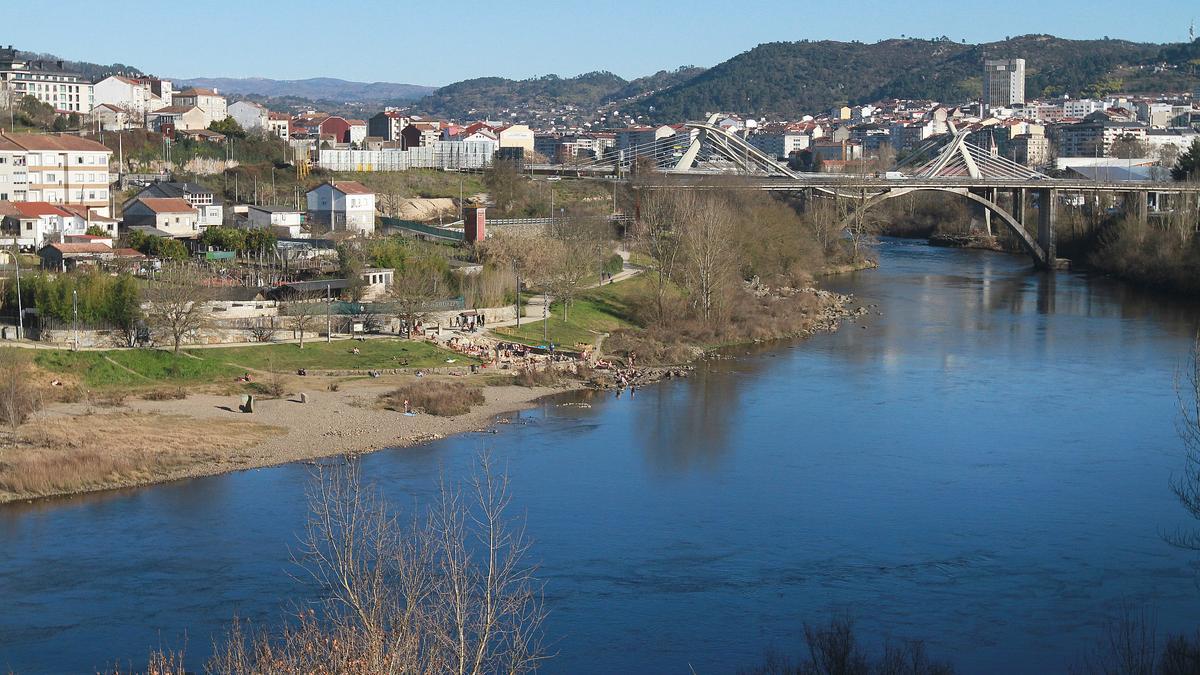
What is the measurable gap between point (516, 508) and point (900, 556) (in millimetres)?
2913

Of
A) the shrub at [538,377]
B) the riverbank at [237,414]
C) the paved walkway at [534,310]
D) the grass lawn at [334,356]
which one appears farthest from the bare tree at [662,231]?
the grass lawn at [334,356]

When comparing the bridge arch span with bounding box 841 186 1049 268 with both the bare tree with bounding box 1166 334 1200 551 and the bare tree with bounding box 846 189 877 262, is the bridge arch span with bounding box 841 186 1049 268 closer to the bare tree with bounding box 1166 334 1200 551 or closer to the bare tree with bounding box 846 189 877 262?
the bare tree with bounding box 846 189 877 262

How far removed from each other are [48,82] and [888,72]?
265 ft

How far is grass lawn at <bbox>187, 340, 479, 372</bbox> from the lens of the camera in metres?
16.0

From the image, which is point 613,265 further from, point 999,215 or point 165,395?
point 999,215

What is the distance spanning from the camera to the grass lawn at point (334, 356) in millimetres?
16016

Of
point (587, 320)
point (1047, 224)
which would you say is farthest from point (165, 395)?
point (1047, 224)

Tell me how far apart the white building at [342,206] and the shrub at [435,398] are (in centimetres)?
1060

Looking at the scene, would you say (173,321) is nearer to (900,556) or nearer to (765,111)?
(900,556)

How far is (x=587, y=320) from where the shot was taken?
2031 cm

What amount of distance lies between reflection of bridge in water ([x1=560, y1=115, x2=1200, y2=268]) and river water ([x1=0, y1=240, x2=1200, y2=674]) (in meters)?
14.5

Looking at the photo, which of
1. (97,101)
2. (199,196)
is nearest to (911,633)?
(199,196)

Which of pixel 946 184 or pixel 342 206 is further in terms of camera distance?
pixel 946 184

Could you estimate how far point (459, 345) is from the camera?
17.8 metres
